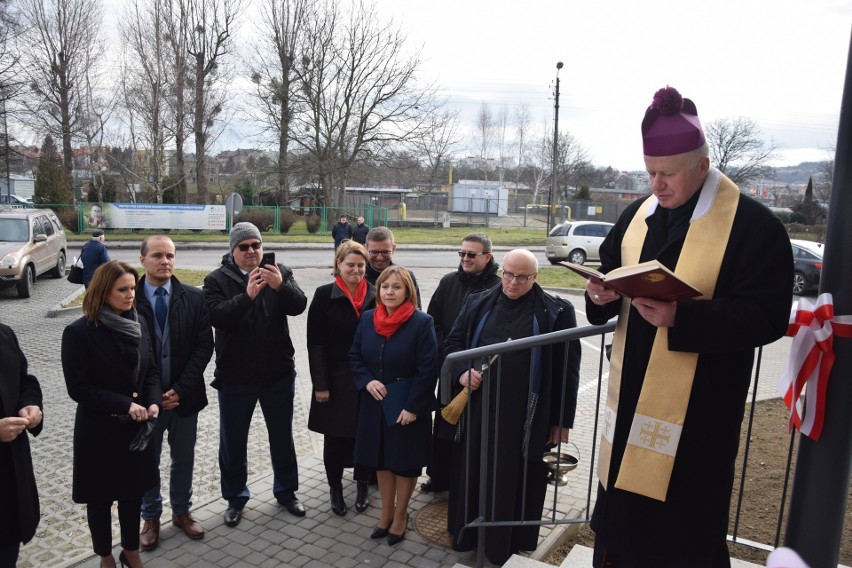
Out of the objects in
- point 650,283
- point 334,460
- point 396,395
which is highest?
point 650,283

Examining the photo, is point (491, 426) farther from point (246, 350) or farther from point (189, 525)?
point (189, 525)

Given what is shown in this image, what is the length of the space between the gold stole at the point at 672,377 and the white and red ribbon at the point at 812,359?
0.35m

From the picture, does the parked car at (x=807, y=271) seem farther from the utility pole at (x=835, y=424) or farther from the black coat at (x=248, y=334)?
the utility pole at (x=835, y=424)

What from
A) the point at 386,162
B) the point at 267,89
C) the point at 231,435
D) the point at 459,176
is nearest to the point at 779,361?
the point at 231,435

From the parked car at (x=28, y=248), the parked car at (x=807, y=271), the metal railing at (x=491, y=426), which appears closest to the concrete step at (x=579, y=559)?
the metal railing at (x=491, y=426)

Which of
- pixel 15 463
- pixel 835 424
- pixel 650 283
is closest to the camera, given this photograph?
pixel 650 283

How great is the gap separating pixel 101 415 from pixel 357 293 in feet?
6.24

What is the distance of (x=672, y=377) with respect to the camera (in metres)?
2.17

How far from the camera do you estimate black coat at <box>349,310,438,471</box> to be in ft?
13.9

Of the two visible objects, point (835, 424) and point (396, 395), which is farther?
point (396, 395)

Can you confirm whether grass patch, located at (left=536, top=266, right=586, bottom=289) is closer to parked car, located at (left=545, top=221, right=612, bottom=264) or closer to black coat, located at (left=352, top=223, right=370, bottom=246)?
parked car, located at (left=545, top=221, right=612, bottom=264)

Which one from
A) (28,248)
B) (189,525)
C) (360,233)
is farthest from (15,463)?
(360,233)

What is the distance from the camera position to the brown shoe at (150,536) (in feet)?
13.5

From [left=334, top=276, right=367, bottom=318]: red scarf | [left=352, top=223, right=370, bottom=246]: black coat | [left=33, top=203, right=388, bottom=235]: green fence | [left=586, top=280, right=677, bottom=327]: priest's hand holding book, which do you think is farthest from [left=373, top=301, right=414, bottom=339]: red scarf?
[left=33, top=203, right=388, bottom=235]: green fence
